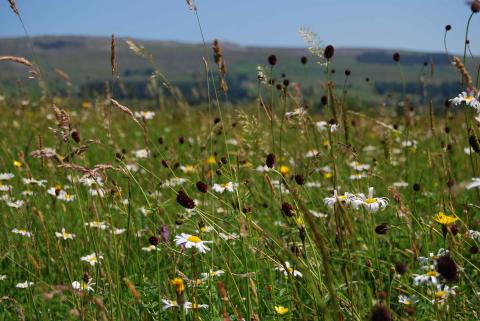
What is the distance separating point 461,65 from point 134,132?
21.3 ft

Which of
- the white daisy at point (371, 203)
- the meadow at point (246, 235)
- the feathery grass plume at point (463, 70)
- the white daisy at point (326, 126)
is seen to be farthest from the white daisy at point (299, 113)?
the feathery grass plume at point (463, 70)

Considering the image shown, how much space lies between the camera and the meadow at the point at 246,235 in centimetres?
180

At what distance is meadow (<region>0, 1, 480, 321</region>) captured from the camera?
1804mm

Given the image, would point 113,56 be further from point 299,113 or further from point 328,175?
point 328,175

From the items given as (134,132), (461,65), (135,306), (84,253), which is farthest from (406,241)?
(134,132)

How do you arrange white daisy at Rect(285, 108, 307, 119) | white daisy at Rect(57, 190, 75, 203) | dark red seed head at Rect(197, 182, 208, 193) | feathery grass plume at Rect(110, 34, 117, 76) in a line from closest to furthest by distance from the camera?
dark red seed head at Rect(197, 182, 208, 193) → feathery grass plume at Rect(110, 34, 117, 76) → white daisy at Rect(285, 108, 307, 119) → white daisy at Rect(57, 190, 75, 203)

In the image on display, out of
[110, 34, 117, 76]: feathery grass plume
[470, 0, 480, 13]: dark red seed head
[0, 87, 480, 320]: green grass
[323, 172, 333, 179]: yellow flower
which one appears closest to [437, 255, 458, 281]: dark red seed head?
[0, 87, 480, 320]: green grass

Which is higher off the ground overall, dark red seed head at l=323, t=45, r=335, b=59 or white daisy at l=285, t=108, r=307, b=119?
dark red seed head at l=323, t=45, r=335, b=59

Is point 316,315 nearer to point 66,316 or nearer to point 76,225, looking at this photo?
point 66,316

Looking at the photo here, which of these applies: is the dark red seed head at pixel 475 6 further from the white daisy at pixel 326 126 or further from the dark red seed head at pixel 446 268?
the dark red seed head at pixel 446 268

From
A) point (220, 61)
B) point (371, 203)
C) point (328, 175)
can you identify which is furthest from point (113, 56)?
point (328, 175)

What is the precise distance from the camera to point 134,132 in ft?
27.0

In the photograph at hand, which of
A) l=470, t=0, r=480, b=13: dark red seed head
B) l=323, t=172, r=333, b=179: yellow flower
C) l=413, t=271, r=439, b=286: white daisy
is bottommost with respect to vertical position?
l=323, t=172, r=333, b=179: yellow flower

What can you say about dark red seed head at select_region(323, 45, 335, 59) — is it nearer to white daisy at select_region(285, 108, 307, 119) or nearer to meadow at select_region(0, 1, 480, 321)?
meadow at select_region(0, 1, 480, 321)
